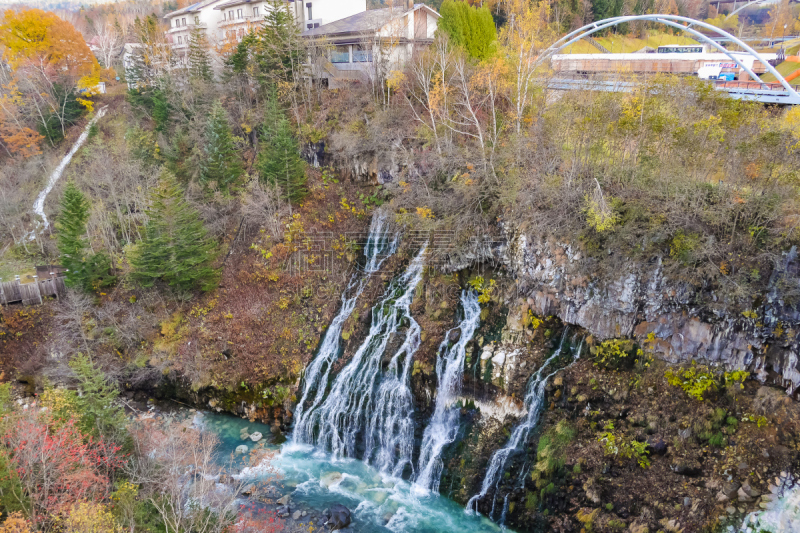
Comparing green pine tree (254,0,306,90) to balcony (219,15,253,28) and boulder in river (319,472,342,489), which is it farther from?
boulder in river (319,472,342,489)

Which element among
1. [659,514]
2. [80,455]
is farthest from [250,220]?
[659,514]

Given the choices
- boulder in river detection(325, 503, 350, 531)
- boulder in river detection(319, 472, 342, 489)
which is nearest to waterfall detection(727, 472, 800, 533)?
boulder in river detection(325, 503, 350, 531)

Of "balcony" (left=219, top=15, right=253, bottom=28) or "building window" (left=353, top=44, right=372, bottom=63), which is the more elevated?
"balcony" (left=219, top=15, right=253, bottom=28)

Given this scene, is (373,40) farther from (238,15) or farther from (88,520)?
(88,520)

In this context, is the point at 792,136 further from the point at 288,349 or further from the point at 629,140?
the point at 288,349

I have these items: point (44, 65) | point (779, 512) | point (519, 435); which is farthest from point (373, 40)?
point (44, 65)
